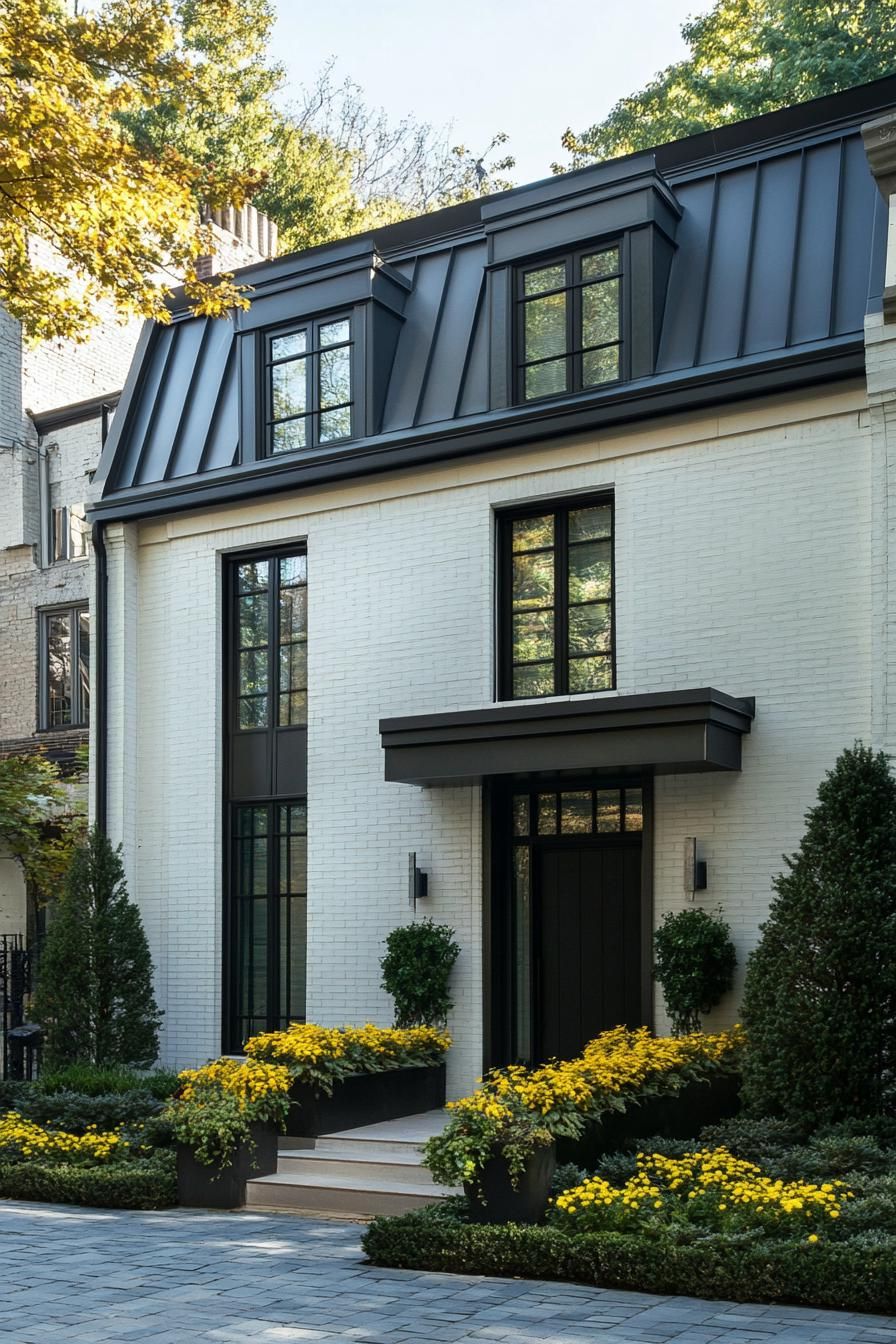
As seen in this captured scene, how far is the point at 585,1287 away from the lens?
27.0ft

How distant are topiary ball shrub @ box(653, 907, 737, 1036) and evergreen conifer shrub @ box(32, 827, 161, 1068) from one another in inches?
222

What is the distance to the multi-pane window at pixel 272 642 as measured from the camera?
1533 cm

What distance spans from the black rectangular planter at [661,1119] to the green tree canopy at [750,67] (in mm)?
17707

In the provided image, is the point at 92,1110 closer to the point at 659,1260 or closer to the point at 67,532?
the point at 659,1260

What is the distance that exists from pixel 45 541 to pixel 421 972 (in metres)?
10.7

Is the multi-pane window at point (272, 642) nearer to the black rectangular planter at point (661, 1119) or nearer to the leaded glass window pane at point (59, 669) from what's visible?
the leaded glass window pane at point (59, 669)

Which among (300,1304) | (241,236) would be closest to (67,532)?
(241,236)

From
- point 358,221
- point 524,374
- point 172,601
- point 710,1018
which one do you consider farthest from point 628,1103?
point 358,221

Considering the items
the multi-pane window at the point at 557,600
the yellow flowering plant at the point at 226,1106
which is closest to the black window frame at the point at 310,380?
the multi-pane window at the point at 557,600

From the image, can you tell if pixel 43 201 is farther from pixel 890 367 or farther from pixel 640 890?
pixel 640 890

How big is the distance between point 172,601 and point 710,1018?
295 inches

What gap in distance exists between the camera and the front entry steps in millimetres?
10477

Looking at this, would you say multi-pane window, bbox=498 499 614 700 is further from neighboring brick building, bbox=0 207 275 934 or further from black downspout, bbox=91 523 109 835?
neighboring brick building, bbox=0 207 275 934

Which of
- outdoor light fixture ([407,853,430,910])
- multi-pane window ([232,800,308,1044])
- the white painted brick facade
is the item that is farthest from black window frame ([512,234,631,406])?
multi-pane window ([232,800,308,1044])
